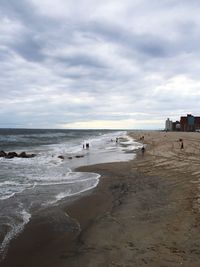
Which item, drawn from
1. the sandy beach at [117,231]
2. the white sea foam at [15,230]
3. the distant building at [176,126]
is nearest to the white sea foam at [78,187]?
the sandy beach at [117,231]

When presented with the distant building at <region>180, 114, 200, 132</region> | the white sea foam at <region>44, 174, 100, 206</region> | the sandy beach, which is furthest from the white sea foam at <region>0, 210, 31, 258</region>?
the distant building at <region>180, 114, 200, 132</region>

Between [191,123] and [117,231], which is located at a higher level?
[191,123]

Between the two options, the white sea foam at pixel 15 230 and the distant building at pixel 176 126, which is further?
the distant building at pixel 176 126

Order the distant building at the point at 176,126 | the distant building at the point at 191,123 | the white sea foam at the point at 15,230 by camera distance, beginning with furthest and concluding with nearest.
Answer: the distant building at the point at 176,126 < the distant building at the point at 191,123 < the white sea foam at the point at 15,230

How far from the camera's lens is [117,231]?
30.1 ft

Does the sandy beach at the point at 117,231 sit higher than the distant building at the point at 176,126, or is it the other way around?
the distant building at the point at 176,126

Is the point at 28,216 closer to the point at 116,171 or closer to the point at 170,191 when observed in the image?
the point at 170,191

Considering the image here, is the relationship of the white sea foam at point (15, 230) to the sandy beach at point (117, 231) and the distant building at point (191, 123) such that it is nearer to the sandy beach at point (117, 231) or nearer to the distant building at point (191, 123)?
the sandy beach at point (117, 231)

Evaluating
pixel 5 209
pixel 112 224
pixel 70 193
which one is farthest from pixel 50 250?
pixel 70 193

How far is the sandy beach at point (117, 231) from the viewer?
7410mm

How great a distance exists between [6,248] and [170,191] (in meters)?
8.27

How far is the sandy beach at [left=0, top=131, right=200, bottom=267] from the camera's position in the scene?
7.41 meters

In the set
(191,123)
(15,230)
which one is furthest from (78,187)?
(191,123)

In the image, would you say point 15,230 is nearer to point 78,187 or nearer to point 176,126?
point 78,187
